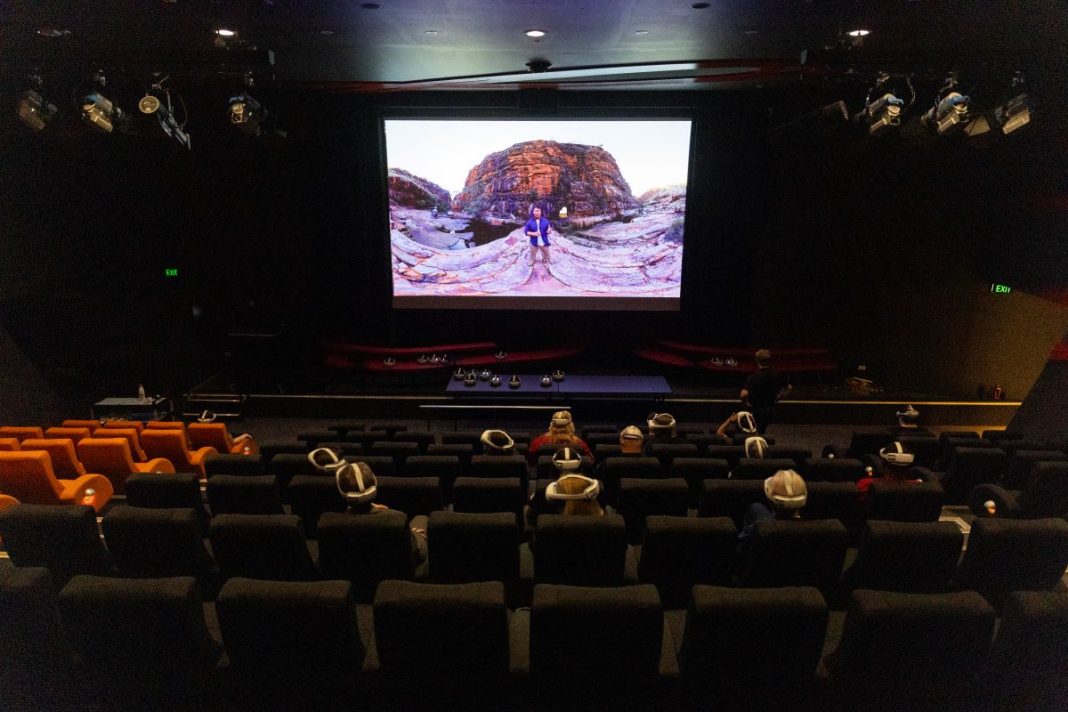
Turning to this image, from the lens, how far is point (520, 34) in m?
5.48

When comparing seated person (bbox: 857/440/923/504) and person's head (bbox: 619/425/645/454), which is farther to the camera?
person's head (bbox: 619/425/645/454)

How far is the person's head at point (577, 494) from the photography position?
3111mm

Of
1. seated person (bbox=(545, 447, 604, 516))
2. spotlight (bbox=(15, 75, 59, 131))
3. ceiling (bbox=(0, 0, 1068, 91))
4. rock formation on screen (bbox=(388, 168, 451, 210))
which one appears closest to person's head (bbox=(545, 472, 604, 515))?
seated person (bbox=(545, 447, 604, 516))

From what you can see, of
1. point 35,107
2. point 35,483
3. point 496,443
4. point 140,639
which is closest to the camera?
point 140,639

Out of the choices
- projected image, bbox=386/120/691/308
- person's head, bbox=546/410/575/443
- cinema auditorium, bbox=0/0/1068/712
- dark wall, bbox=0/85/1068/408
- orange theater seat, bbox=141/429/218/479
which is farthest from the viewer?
projected image, bbox=386/120/691/308

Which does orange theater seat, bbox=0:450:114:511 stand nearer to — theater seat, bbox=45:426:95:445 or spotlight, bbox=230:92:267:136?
theater seat, bbox=45:426:95:445

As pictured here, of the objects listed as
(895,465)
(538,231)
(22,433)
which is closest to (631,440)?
(895,465)

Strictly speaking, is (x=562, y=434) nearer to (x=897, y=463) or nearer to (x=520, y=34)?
(x=897, y=463)

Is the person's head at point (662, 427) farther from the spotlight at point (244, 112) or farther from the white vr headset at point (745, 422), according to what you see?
the spotlight at point (244, 112)

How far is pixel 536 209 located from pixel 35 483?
6.95m

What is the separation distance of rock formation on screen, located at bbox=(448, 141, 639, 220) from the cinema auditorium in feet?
0.16

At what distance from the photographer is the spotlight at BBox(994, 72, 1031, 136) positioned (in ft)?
18.1

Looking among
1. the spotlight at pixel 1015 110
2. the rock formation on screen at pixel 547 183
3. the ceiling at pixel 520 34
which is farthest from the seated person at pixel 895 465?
the rock formation on screen at pixel 547 183

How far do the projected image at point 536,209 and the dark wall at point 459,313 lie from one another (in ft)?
1.06
